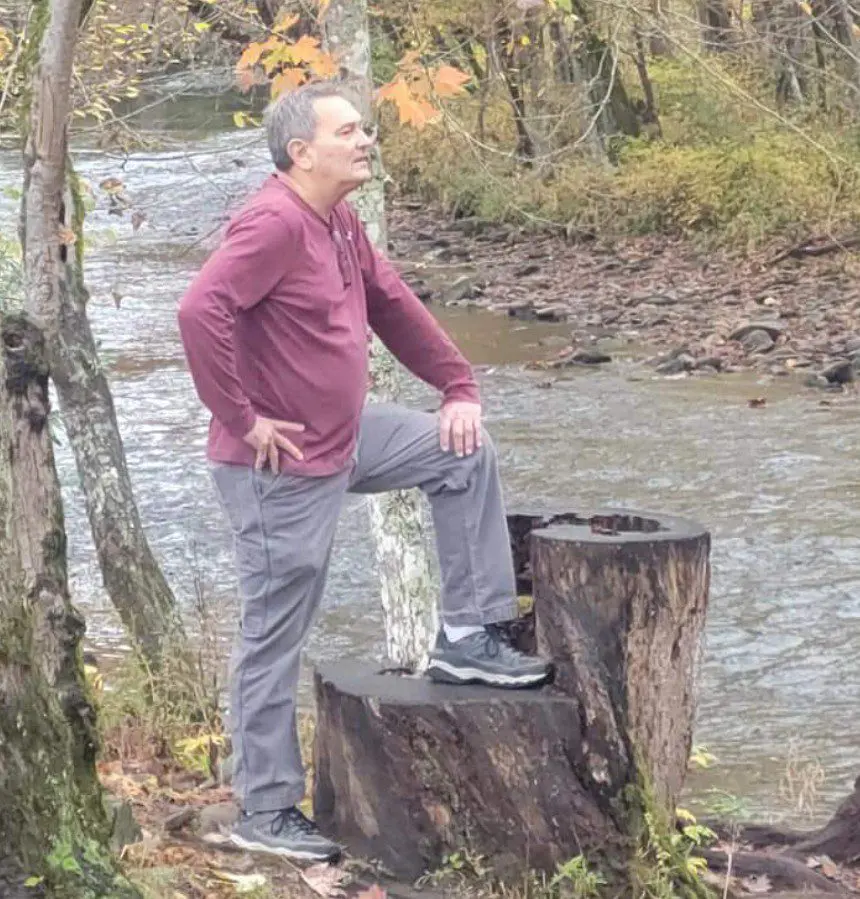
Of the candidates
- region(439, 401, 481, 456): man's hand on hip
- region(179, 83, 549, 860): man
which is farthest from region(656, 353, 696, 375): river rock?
region(439, 401, 481, 456): man's hand on hip

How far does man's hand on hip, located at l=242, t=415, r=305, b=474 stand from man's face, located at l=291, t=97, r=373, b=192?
62 cm

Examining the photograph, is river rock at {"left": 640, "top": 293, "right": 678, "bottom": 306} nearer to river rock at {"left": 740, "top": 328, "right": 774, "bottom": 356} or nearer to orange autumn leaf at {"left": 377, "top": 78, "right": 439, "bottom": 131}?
river rock at {"left": 740, "top": 328, "right": 774, "bottom": 356}

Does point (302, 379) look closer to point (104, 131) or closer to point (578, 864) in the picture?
point (578, 864)

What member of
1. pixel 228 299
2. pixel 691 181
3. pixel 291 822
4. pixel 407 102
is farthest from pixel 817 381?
pixel 228 299

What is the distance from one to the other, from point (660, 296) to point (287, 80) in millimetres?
15414

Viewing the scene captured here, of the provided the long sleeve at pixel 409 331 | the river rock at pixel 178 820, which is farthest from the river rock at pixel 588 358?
the long sleeve at pixel 409 331

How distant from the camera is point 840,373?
16.5m

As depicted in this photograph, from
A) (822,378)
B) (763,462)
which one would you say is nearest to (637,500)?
(763,462)

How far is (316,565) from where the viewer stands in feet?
15.2

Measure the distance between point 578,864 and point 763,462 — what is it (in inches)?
375

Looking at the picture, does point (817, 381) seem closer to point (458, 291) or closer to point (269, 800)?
point (458, 291)

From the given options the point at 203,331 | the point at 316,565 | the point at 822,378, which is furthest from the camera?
the point at 822,378

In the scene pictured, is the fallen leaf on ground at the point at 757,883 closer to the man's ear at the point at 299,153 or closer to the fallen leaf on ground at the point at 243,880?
the fallen leaf on ground at the point at 243,880

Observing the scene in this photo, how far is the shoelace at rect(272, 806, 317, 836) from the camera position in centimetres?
481
